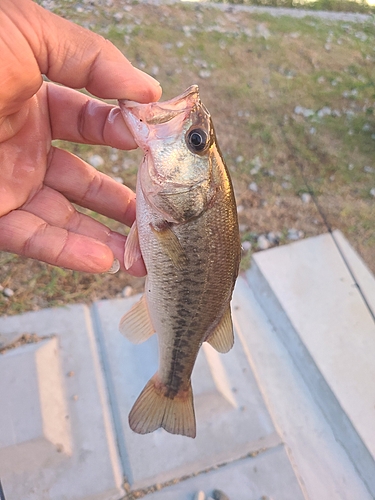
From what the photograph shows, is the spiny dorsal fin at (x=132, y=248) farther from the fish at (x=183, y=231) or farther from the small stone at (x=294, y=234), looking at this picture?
the small stone at (x=294, y=234)

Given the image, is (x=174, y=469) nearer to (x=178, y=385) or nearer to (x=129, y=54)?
(x=178, y=385)

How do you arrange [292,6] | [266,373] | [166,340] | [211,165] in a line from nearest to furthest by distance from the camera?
1. [211,165]
2. [166,340]
3. [266,373]
4. [292,6]

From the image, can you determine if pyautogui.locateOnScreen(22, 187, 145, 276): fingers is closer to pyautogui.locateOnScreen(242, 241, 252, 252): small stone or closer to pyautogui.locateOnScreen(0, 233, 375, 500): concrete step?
pyautogui.locateOnScreen(0, 233, 375, 500): concrete step

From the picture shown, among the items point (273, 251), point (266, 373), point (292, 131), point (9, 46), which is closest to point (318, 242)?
point (273, 251)

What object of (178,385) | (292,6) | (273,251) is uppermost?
(292,6)

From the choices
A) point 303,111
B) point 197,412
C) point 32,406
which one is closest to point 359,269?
point 197,412

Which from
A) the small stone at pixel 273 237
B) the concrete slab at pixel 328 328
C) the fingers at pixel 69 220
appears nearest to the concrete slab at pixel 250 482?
the concrete slab at pixel 328 328

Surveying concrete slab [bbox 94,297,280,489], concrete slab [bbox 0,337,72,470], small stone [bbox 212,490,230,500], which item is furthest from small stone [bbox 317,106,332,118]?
small stone [bbox 212,490,230,500]
